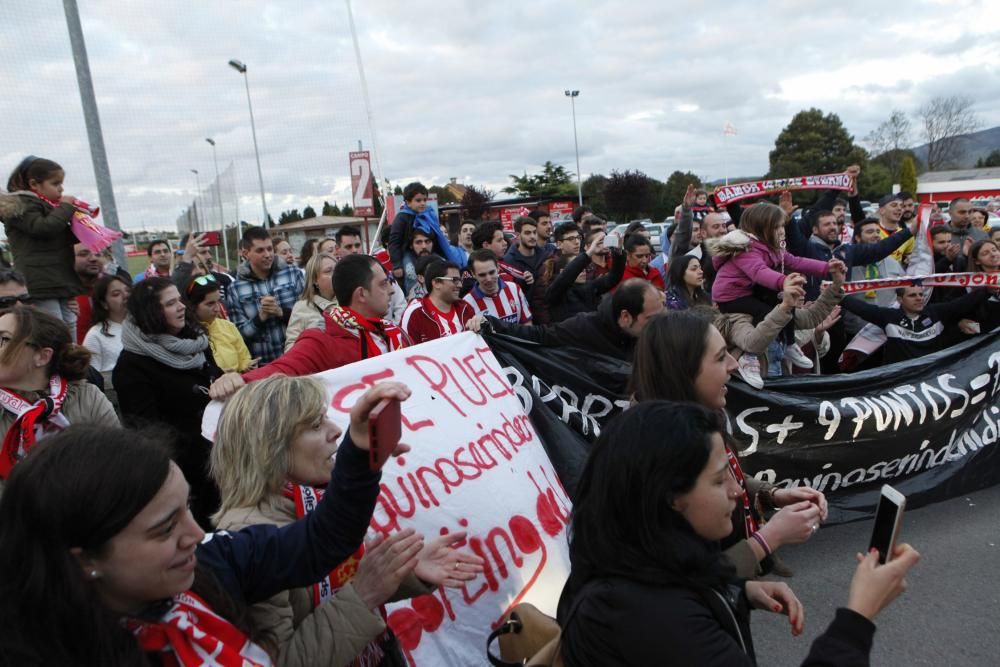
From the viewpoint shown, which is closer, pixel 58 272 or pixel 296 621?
pixel 296 621

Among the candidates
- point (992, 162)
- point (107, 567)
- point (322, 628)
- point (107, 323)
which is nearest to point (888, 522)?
point (322, 628)

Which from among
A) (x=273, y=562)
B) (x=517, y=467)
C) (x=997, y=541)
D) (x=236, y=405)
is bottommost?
(x=997, y=541)

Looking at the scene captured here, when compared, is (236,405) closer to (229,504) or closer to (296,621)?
(229,504)

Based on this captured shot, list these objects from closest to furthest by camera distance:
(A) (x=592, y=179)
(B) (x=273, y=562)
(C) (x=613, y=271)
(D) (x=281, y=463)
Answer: (B) (x=273, y=562)
(D) (x=281, y=463)
(C) (x=613, y=271)
(A) (x=592, y=179)

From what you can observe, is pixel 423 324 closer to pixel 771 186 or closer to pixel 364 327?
pixel 364 327

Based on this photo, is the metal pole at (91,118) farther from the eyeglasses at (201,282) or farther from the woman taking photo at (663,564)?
the woman taking photo at (663,564)

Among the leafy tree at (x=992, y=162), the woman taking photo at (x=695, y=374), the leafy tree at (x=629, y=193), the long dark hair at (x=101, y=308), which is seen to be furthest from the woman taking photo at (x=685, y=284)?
the leafy tree at (x=992, y=162)

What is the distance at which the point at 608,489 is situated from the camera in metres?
1.51

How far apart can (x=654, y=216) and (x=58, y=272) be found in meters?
41.4

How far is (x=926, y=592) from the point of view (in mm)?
3469

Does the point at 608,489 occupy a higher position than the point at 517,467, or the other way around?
the point at 608,489

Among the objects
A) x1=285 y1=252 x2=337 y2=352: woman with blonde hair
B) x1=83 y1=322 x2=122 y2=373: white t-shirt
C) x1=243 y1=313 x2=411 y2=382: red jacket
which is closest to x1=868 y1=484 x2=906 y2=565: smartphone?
x1=243 y1=313 x2=411 y2=382: red jacket

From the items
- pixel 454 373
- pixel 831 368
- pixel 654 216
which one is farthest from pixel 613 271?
pixel 654 216

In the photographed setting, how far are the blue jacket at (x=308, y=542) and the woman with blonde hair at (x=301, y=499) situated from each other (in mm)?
111
